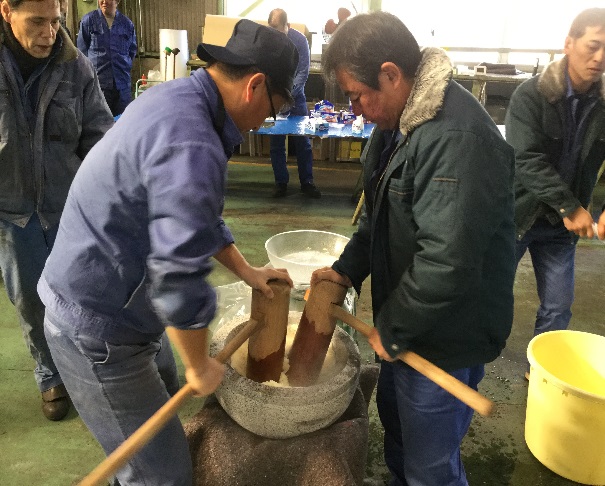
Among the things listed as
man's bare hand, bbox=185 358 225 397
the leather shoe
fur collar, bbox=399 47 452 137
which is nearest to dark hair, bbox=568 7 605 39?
fur collar, bbox=399 47 452 137

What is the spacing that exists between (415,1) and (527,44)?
6.15ft

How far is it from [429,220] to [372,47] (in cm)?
46

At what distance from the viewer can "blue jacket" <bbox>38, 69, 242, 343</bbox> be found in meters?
1.09

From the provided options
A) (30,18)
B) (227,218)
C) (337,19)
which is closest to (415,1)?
(337,19)

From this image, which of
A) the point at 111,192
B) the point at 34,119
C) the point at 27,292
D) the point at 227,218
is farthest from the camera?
the point at 227,218

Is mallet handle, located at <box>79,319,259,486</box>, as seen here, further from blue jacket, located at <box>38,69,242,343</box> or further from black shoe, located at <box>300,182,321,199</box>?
black shoe, located at <box>300,182,321,199</box>

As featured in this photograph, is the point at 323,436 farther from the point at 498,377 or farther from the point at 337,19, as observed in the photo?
the point at 337,19

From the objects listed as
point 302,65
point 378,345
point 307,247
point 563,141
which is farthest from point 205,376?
point 302,65

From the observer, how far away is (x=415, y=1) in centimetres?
788

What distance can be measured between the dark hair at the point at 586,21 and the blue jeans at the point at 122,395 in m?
2.18

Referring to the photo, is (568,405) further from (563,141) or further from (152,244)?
(152,244)

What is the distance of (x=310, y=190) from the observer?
609 cm

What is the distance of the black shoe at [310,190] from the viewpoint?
6066 mm

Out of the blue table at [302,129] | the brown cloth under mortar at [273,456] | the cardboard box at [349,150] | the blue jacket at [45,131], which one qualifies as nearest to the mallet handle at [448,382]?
the brown cloth under mortar at [273,456]
